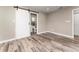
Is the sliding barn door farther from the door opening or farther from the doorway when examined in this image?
the doorway

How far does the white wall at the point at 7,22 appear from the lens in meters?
2.53

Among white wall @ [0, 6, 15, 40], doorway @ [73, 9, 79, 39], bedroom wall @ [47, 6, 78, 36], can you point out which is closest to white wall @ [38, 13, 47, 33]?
bedroom wall @ [47, 6, 78, 36]

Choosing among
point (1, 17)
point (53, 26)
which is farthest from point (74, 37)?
point (1, 17)

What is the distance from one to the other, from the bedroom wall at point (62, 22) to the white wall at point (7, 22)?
1.46 m

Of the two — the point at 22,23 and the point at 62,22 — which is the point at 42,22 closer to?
the point at 22,23

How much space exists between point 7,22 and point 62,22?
2400 millimetres

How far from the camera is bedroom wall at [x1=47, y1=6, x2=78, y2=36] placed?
10.7 feet

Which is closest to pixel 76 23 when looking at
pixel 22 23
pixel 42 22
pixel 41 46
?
pixel 42 22

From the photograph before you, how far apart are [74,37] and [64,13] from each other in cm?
119

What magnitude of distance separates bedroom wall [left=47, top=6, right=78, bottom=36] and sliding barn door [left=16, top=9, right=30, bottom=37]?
3.05ft

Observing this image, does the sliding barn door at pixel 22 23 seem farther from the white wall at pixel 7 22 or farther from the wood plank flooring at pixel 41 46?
the wood plank flooring at pixel 41 46

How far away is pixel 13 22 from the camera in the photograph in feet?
9.49

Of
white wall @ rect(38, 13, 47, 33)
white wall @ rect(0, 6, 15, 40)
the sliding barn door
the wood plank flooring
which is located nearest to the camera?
the wood plank flooring

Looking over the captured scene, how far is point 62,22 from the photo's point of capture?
3.55m
